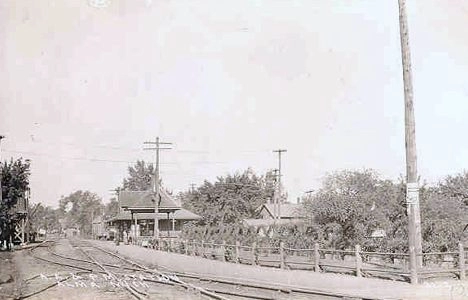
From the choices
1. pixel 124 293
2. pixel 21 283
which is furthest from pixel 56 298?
pixel 21 283

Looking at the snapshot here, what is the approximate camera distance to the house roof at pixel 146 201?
55281mm

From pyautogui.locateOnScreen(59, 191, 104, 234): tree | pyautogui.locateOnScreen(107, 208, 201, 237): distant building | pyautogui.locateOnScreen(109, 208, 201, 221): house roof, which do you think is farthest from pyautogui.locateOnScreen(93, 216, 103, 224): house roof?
pyautogui.locateOnScreen(107, 208, 201, 237): distant building

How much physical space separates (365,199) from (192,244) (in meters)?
10.6

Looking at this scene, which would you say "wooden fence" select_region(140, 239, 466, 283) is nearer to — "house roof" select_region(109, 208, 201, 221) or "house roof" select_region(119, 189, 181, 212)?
"house roof" select_region(119, 189, 181, 212)

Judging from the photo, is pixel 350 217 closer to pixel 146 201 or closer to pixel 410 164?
pixel 410 164

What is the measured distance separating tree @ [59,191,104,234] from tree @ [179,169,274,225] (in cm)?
6420

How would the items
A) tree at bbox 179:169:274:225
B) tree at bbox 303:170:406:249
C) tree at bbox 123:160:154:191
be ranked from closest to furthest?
tree at bbox 303:170:406:249, tree at bbox 179:169:274:225, tree at bbox 123:160:154:191

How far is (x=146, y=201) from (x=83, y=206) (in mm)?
87525

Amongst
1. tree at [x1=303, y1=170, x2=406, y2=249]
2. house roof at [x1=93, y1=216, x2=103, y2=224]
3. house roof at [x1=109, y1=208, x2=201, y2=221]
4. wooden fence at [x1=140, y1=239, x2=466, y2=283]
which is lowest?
wooden fence at [x1=140, y1=239, x2=466, y2=283]

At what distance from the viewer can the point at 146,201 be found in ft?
196

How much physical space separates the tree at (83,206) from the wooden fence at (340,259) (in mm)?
109188

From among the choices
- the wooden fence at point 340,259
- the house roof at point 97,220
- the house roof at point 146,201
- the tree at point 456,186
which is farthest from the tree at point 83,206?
the wooden fence at point 340,259

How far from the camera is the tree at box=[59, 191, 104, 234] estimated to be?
139 metres

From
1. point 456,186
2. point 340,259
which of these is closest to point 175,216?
point 456,186
